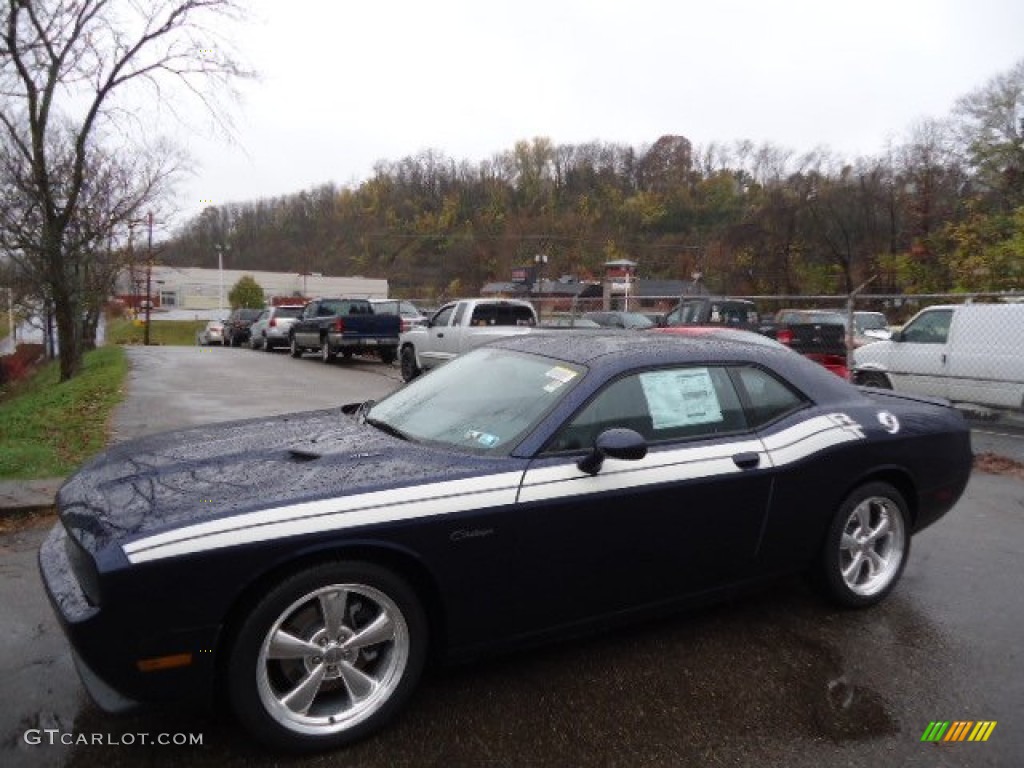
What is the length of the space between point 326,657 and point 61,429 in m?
7.44

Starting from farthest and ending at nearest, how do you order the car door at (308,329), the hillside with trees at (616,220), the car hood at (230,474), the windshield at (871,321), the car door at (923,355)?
the hillside with trees at (616,220)
the windshield at (871,321)
the car door at (308,329)
the car door at (923,355)
the car hood at (230,474)

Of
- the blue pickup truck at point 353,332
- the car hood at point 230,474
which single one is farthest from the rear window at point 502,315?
the car hood at point 230,474

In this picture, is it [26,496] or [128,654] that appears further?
[26,496]

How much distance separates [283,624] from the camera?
8.57 feet

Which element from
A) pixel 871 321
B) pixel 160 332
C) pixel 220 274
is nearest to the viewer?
pixel 871 321

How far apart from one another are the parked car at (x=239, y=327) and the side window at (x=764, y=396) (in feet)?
109

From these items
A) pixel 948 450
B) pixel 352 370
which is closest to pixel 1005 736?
pixel 948 450

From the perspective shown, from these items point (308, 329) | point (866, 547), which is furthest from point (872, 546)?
point (308, 329)

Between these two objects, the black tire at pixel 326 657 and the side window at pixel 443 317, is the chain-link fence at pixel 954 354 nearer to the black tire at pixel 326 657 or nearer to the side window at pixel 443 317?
the side window at pixel 443 317

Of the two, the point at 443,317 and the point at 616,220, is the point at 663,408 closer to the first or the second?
the point at 443,317

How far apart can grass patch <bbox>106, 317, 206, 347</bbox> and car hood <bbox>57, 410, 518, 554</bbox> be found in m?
50.0

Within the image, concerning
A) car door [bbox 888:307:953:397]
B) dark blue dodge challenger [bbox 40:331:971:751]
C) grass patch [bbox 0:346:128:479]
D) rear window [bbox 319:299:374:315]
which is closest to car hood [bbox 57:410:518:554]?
dark blue dodge challenger [bbox 40:331:971:751]

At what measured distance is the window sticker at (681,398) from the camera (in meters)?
3.45

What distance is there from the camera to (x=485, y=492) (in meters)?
2.88
